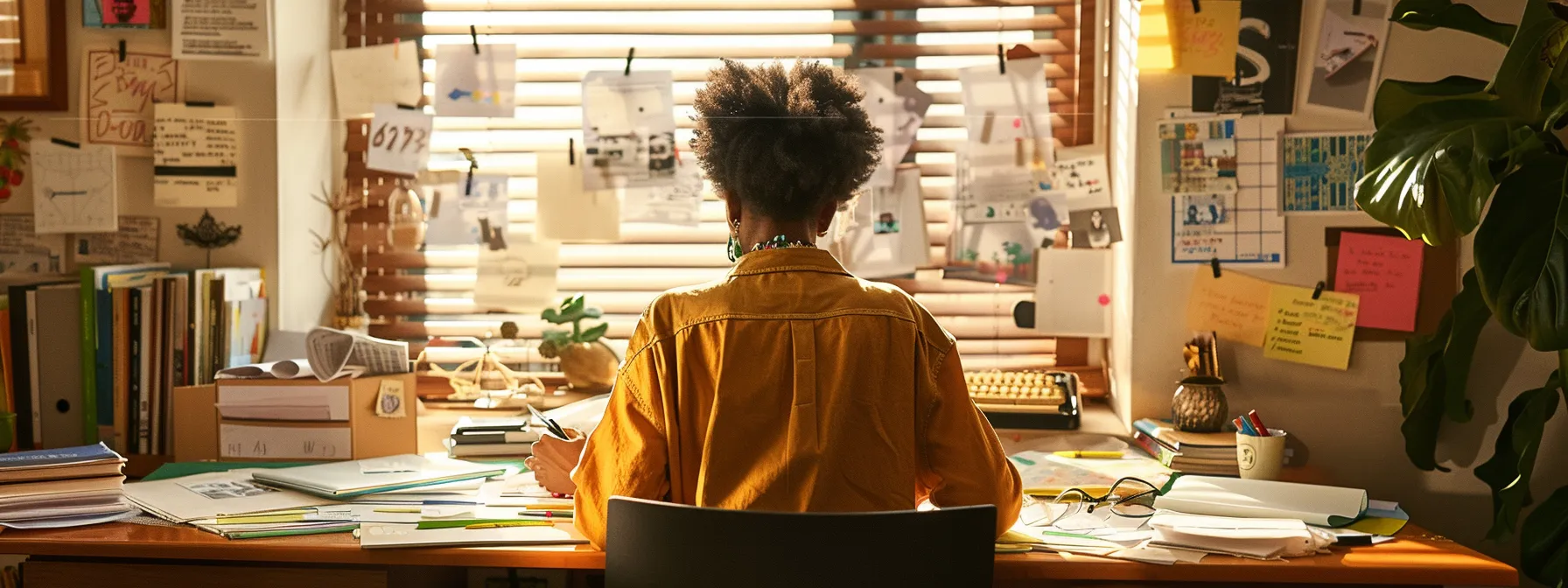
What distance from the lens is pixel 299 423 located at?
2.29 m

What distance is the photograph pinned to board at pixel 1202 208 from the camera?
2.38 meters

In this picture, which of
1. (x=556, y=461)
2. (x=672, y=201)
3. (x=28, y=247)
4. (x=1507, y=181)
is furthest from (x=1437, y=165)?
(x=28, y=247)

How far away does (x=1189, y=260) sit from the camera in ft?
7.86

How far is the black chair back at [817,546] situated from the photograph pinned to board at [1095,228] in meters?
1.30

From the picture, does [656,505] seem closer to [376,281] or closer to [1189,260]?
[1189,260]

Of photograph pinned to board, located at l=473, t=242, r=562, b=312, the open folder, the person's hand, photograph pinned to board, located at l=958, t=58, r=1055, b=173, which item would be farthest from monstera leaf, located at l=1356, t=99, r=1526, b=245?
photograph pinned to board, located at l=473, t=242, r=562, b=312

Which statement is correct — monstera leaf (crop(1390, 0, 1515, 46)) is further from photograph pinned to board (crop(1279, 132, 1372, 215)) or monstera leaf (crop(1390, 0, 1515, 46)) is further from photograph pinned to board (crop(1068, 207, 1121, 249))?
photograph pinned to board (crop(1068, 207, 1121, 249))

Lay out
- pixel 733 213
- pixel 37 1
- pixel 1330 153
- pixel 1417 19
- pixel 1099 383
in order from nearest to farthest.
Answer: pixel 733 213, pixel 1417 19, pixel 1330 153, pixel 37 1, pixel 1099 383

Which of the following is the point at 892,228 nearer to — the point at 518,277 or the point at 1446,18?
the point at 518,277

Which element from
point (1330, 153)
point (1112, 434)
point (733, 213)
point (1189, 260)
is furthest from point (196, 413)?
point (1330, 153)

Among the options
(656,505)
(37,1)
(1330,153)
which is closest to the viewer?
(656,505)

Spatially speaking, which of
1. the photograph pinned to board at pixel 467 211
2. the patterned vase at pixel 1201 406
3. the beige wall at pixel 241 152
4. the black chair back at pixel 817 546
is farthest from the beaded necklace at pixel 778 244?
the beige wall at pixel 241 152

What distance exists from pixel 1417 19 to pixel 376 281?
2.08 meters

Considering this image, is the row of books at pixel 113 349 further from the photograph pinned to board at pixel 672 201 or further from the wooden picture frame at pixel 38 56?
the photograph pinned to board at pixel 672 201
